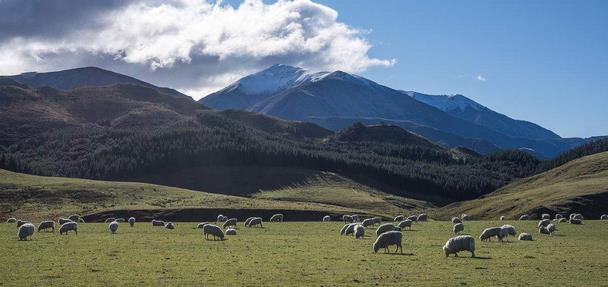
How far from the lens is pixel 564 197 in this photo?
101m

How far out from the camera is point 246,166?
189 metres

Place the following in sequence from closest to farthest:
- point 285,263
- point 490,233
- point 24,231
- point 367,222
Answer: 1. point 285,263
2. point 24,231
3. point 490,233
4. point 367,222

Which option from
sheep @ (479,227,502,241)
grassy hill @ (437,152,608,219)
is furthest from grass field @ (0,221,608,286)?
grassy hill @ (437,152,608,219)

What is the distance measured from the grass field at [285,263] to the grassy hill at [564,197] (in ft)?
177

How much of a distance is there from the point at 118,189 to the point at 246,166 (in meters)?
83.8

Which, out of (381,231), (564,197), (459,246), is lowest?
(381,231)

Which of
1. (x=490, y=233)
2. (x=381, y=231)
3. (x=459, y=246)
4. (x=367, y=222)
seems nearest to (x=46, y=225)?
(x=381, y=231)

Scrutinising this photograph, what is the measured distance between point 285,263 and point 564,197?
271 feet

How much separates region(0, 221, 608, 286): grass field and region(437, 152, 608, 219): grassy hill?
177 ft

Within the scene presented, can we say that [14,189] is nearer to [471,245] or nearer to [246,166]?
[471,245]

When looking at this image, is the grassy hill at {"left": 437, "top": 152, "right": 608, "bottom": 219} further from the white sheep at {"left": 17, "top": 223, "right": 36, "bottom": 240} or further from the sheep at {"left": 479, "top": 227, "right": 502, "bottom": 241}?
the white sheep at {"left": 17, "top": 223, "right": 36, "bottom": 240}

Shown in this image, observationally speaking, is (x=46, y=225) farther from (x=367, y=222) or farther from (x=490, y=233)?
(x=490, y=233)

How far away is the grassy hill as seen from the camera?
9634 centimetres

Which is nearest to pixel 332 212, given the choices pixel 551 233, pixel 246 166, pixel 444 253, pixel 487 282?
pixel 551 233
